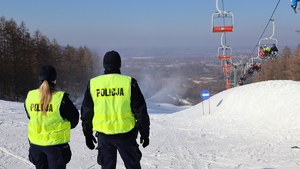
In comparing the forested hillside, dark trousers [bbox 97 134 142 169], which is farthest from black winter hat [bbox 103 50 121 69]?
the forested hillside

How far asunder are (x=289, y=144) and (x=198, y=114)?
817cm

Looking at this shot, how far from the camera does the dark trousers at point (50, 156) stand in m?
3.18

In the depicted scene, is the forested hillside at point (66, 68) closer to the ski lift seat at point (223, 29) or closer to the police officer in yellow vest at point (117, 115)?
the ski lift seat at point (223, 29)

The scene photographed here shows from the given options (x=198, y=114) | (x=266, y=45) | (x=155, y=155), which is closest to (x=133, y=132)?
(x=155, y=155)

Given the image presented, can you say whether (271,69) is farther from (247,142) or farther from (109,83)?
(109,83)

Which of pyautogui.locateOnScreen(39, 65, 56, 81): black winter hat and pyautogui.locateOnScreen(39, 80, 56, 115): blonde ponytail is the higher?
pyautogui.locateOnScreen(39, 65, 56, 81): black winter hat

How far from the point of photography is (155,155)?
6438 mm

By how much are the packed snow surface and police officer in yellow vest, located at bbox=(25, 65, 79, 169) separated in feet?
7.52

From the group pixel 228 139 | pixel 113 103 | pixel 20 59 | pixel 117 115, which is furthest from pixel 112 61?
pixel 20 59

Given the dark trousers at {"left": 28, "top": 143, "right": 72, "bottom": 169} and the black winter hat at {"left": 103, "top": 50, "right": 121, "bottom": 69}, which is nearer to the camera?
the dark trousers at {"left": 28, "top": 143, "right": 72, "bottom": 169}

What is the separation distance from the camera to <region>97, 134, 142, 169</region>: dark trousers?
3318 mm

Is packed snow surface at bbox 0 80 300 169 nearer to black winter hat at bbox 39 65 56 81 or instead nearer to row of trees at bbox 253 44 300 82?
black winter hat at bbox 39 65 56 81

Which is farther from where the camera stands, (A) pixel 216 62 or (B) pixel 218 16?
(A) pixel 216 62

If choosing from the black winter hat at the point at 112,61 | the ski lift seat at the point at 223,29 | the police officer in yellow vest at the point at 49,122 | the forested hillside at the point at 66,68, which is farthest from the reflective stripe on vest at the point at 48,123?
the forested hillside at the point at 66,68
